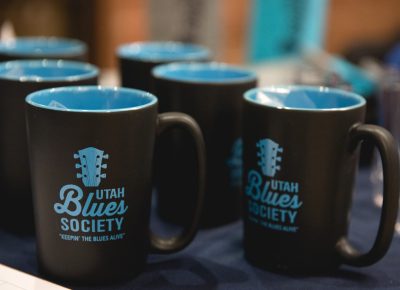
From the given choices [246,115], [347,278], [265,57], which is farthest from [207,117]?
[265,57]

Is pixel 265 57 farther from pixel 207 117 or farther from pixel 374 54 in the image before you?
pixel 374 54

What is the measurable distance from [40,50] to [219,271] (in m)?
0.42

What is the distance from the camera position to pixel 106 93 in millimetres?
558

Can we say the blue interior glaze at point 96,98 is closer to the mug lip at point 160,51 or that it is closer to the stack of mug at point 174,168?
the stack of mug at point 174,168

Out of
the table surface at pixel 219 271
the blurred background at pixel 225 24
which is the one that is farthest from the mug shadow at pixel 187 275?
the blurred background at pixel 225 24

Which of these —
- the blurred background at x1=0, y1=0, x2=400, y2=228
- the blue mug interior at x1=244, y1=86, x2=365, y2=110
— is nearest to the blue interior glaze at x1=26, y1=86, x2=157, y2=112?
the blue mug interior at x1=244, y1=86, x2=365, y2=110

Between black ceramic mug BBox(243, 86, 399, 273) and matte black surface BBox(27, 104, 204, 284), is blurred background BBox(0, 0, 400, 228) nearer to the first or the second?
black ceramic mug BBox(243, 86, 399, 273)

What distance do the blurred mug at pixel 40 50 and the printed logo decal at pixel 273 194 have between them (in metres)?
0.28

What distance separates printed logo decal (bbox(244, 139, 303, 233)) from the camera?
1.75 feet

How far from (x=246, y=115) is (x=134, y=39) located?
4.81 feet

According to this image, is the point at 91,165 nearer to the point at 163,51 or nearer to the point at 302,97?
the point at 302,97

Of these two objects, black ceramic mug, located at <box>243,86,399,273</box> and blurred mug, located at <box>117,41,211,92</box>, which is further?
blurred mug, located at <box>117,41,211,92</box>

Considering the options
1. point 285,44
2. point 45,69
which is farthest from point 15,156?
point 285,44

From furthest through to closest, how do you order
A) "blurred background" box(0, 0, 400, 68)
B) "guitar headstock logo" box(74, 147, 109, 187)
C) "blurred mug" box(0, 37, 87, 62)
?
"blurred background" box(0, 0, 400, 68) < "blurred mug" box(0, 37, 87, 62) < "guitar headstock logo" box(74, 147, 109, 187)
